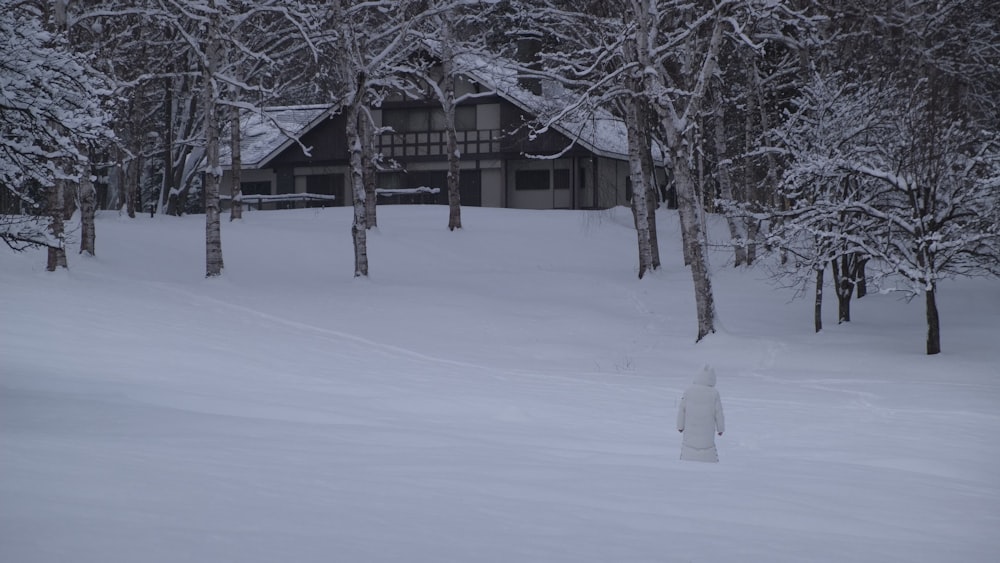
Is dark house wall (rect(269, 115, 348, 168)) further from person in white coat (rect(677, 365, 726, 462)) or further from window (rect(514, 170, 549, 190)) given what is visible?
person in white coat (rect(677, 365, 726, 462))

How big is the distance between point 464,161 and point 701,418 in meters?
39.3

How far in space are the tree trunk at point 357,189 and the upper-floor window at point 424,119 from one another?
22295 mm

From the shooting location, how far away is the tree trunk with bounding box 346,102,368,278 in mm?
25109

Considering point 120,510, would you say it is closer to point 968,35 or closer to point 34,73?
point 34,73

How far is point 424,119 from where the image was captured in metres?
48.2

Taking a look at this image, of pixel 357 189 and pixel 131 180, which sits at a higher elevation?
pixel 131 180

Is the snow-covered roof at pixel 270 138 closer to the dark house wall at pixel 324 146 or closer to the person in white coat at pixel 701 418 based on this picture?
the dark house wall at pixel 324 146

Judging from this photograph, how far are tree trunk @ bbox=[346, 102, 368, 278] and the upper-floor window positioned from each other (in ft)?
73.1

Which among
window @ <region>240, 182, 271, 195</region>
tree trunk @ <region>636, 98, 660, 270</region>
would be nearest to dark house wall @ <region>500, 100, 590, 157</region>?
tree trunk @ <region>636, 98, 660, 270</region>

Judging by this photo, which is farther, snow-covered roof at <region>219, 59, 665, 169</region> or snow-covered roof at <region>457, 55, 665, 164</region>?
snow-covered roof at <region>219, 59, 665, 169</region>

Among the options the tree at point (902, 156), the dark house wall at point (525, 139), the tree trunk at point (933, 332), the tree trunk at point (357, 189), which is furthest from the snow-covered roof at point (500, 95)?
the tree trunk at point (933, 332)

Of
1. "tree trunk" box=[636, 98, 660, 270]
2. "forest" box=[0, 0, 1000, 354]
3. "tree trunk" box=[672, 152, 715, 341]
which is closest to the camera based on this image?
"forest" box=[0, 0, 1000, 354]

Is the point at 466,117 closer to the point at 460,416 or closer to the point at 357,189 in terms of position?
the point at 357,189

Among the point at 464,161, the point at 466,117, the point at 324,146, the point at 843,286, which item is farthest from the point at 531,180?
the point at 843,286
